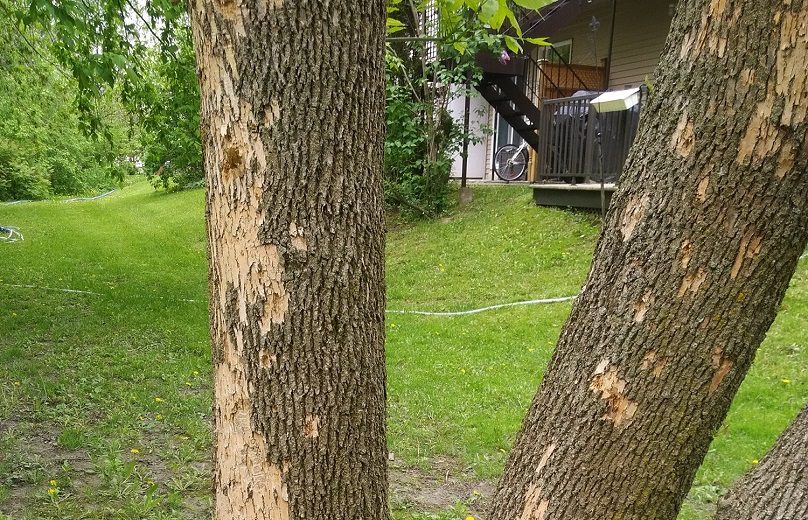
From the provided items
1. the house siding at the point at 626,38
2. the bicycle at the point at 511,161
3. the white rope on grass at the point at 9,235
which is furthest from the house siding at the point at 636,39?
the white rope on grass at the point at 9,235

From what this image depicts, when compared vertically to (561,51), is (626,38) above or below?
below

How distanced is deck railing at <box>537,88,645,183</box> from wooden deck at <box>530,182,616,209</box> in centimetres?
20

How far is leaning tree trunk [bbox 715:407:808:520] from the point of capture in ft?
4.57

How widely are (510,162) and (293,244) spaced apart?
13.5 m

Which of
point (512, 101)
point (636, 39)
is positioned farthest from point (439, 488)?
point (636, 39)

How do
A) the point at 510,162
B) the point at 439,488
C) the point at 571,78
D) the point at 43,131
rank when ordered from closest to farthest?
the point at 439,488 < the point at 571,78 < the point at 510,162 < the point at 43,131

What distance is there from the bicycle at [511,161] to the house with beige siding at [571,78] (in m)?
0.26

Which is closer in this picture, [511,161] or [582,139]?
[582,139]

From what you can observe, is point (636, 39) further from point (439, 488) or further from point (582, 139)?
point (439, 488)

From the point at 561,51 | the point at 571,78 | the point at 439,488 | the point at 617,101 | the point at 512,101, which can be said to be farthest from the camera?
the point at 561,51

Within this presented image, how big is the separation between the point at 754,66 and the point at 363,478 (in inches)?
50.9

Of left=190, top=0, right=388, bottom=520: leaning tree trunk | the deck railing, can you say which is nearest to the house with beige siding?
the deck railing

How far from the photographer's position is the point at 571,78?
14344mm

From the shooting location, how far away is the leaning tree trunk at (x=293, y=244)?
1.40 m
